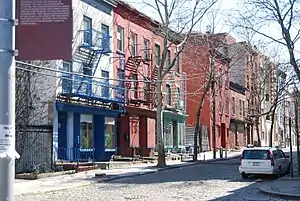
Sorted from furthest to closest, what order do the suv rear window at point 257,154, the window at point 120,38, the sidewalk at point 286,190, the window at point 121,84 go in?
1. the window at point 120,38
2. the window at point 121,84
3. the suv rear window at point 257,154
4. the sidewalk at point 286,190

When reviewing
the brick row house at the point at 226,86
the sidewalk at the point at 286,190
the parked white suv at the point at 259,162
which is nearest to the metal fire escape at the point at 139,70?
the brick row house at the point at 226,86

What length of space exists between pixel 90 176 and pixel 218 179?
19.7ft

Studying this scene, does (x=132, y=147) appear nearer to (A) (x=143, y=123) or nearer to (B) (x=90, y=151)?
(A) (x=143, y=123)

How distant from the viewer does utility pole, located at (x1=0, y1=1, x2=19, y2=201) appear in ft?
12.0

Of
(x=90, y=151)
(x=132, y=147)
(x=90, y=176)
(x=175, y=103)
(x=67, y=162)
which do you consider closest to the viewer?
(x=90, y=176)

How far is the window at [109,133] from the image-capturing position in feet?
113

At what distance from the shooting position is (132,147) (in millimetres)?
38031

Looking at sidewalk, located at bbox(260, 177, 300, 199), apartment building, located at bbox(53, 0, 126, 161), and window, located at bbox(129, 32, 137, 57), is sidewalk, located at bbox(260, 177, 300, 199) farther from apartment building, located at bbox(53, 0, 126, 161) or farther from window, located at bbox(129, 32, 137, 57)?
window, located at bbox(129, 32, 137, 57)

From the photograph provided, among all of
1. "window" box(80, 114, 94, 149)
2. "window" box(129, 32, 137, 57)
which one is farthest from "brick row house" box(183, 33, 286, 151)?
"window" box(80, 114, 94, 149)

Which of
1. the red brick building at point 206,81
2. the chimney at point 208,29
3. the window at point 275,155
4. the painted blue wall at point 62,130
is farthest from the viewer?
the red brick building at point 206,81

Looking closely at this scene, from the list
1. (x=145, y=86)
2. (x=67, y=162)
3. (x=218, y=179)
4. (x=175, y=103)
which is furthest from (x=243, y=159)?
(x=175, y=103)

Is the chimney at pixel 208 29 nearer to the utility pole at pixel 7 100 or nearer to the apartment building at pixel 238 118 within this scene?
the apartment building at pixel 238 118

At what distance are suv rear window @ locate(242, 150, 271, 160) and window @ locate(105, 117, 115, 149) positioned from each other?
38.5ft

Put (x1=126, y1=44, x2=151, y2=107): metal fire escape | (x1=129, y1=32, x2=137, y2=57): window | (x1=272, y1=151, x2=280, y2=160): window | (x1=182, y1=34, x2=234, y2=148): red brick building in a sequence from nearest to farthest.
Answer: (x1=272, y1=151, x2=280, y2=160): window → (x1=126, y1=44, x2=151, y2=107): metal fire escape → (x1=129, y1=32, x2=137, y2=57): window → (x1=182, y1=34, x2=234, y2=148): red brick building
